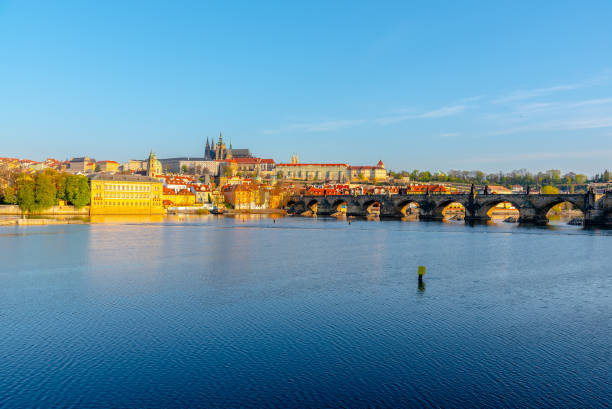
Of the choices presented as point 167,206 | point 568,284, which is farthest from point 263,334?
point 167,206

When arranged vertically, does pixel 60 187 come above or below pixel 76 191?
above

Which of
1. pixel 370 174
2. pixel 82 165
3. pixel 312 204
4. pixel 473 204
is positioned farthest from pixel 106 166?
pixel 473 204

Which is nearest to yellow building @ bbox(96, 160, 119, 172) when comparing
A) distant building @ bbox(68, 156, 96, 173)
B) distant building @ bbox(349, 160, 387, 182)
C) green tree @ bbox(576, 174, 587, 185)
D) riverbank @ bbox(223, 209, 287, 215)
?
distant building @ bbox(68, 156, 96, 173)

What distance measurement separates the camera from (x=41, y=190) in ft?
206

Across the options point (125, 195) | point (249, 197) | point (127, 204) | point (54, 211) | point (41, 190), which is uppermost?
point (41, 190)

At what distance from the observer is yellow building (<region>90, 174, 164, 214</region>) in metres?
78.9

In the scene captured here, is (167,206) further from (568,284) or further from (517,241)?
(568,284)

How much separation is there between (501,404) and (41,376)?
940 cm

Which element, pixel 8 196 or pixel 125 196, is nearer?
pixel 8 196

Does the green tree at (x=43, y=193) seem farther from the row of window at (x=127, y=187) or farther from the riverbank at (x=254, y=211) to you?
the riverbank at (x=254, y=211)

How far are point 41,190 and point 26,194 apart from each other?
5.62 feet

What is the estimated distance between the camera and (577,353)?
511 inches

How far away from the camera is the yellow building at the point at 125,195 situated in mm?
78875

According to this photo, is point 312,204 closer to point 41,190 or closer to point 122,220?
point 122,220
